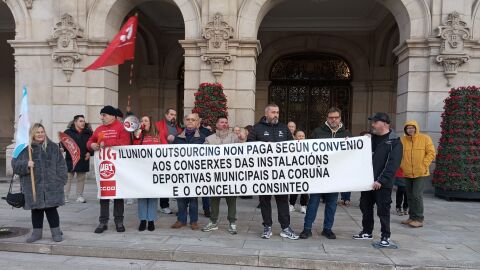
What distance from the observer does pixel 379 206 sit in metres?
5.50

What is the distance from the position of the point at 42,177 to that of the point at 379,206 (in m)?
4.72

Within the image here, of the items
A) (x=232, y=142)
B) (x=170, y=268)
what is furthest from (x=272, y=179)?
(x=170, y=268)

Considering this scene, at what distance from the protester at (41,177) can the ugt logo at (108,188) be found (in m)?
0.71

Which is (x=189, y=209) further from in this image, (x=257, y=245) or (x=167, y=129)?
(x=167, y=129)

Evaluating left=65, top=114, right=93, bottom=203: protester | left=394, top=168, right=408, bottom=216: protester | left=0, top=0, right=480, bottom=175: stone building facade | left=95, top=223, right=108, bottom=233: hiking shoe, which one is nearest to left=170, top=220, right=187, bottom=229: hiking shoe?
left=95, top=223, right=108, bottom=233: hiking shoe

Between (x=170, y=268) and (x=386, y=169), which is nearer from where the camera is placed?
(x=170, y=268)

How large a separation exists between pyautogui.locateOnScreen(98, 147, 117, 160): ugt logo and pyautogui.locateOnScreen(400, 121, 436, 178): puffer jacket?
4.99 m

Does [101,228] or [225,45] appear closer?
[101,228]

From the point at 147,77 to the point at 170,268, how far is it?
13501mm

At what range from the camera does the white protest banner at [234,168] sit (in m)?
5.89

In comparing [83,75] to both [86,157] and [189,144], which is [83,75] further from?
[189,144]

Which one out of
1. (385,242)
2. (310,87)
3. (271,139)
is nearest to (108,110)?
(271,139)

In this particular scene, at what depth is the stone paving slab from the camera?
15.8 feet

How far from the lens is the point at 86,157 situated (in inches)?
302
